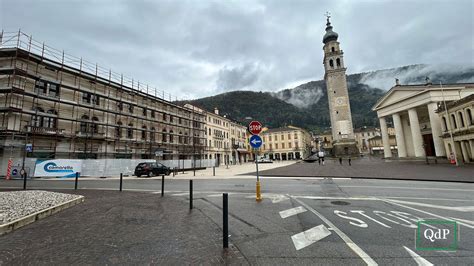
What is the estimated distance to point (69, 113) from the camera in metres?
24.9

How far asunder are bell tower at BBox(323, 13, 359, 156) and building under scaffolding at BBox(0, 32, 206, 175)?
1900 inches

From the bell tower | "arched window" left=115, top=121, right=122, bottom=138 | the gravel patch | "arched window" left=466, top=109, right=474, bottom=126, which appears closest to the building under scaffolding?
"arched window" left=115, top=121, right=122, bottom=138

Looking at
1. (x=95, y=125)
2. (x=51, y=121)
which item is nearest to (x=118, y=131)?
(x=95, y=125)

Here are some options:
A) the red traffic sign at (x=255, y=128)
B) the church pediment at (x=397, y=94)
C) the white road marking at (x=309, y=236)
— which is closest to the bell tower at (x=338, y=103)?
the church pediment at (x=397, y=94)

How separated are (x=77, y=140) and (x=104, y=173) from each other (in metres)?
5.67

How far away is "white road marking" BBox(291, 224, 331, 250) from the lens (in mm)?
3976

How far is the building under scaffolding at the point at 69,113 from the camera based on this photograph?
68.1ft

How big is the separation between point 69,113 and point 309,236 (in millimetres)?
30276

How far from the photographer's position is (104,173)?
78.1 ft

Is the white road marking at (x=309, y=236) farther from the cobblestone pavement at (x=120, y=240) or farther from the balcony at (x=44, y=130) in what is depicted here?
the balcony at (x=44, y=130)

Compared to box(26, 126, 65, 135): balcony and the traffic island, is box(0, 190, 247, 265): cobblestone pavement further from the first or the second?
box(26, 126, 65, 135): balcony

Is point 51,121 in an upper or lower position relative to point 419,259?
upper

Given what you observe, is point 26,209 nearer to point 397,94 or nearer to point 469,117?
point 469,117

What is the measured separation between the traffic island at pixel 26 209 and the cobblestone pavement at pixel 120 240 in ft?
0.73
